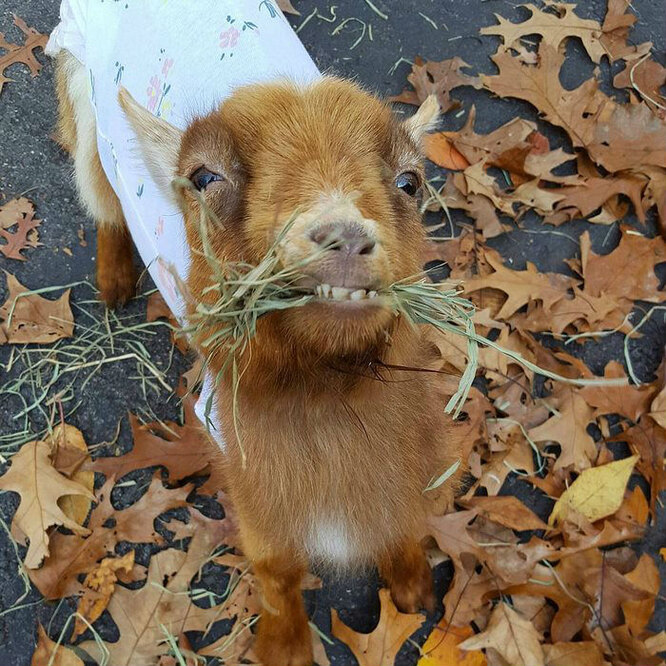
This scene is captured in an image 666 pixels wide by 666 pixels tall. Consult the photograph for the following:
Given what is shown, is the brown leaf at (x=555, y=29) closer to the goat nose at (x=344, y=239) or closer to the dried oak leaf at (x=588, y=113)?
the dried oak leaf at (x=588, y=113)

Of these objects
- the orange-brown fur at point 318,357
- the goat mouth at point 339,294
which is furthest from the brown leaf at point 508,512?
the goat mouth at point 339,294

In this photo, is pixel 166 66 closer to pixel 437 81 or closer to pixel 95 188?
pixel 95 188

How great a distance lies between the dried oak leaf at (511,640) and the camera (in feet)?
7.97

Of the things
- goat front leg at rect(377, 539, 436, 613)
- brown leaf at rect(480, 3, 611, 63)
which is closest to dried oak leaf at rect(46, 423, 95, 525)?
goat front leg at rect(377, 539, 436, 613)

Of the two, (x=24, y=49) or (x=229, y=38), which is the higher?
(x=229, y=38)

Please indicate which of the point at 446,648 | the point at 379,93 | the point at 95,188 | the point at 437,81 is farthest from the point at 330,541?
the point at 437,81

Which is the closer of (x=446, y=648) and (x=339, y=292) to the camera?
(x=339, y=292)

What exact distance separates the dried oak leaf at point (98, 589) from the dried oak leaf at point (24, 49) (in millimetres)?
2689

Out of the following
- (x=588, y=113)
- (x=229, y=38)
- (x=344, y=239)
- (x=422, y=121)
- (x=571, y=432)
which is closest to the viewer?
(x=344, y=239)

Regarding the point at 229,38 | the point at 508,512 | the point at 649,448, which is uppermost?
the point at 229,38

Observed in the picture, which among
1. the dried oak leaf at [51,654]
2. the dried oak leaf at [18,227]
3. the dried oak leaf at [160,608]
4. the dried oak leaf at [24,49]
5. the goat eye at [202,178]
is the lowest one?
the dried oak leaf at [51,654]

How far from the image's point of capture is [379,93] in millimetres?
3615

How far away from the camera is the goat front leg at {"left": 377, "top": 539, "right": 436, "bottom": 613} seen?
8.18ft

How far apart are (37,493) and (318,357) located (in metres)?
1.92
